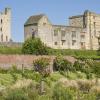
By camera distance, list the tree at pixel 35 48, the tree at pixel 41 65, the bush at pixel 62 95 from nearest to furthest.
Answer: the bush at pixel 62 95
the tree at pixel 41 65
the tree at pixel 35 48

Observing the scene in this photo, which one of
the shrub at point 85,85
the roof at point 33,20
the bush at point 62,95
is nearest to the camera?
the bush at point 62,95

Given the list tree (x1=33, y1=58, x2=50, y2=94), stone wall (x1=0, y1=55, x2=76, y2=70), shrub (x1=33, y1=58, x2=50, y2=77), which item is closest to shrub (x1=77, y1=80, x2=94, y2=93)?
tree (x1=33, y1=58, x2=50, y2=94)

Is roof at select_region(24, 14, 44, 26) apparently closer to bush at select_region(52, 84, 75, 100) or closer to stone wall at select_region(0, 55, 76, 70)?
stone wall at select_region(0, 55, 76, 70)

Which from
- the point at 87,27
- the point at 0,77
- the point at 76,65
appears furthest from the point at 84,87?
the point at 87,27

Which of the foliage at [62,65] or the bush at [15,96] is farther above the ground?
the foliage at [62,65]

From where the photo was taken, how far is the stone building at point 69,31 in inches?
2771

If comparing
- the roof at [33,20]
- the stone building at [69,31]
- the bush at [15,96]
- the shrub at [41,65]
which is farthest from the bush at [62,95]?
the roof at [33,20]

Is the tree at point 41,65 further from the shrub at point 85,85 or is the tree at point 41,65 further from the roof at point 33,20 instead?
the roof at point 33,20

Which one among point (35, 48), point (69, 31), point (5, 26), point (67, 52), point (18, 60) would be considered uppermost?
point (5, 26)

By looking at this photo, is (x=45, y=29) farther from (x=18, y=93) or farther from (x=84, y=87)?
(x=18, y=93)

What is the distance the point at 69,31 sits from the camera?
73188 millimetres

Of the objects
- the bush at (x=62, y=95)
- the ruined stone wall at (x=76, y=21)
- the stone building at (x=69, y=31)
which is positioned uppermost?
the ruined stone wall at (x=76, y=21)

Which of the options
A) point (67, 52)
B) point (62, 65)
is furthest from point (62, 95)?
point (67, 52)

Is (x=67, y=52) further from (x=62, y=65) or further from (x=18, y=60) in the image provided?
(x=18, y=60)
